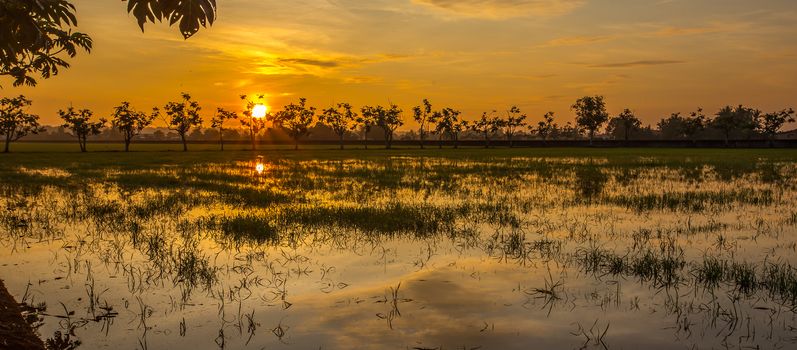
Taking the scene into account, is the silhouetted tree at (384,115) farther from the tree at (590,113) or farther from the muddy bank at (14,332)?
the muddy bank at (14,332)

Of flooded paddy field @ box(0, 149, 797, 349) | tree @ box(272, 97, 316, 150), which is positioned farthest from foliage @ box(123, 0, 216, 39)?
tree @ box(272, 97, 316, 150)

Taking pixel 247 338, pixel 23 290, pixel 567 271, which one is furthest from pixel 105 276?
pixel 567 271

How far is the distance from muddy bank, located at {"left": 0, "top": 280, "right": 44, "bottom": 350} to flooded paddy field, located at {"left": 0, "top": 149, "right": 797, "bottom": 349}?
0.23 meters

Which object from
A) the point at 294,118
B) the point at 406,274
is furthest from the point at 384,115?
the point at 406,274

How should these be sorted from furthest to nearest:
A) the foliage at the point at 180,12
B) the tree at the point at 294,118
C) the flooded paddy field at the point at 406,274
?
the tree at the point at 294,118 → the flooded paddy field at the point at 406,274 → the foliage at the point at 180,12

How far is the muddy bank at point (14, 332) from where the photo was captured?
531 centimetres

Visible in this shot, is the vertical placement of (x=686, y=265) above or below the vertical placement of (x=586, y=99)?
below

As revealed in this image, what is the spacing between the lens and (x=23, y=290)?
8000 millimetres

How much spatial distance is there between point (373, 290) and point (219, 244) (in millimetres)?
4915

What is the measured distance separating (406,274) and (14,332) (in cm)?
509

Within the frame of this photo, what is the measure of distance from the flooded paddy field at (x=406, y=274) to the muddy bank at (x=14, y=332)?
228mm

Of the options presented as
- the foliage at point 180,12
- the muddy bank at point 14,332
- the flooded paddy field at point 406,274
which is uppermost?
the foliage at point 180,12

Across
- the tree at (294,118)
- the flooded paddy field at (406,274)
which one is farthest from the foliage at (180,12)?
the tree at (294,118)

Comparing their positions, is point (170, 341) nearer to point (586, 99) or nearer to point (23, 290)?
point (23, 290)
